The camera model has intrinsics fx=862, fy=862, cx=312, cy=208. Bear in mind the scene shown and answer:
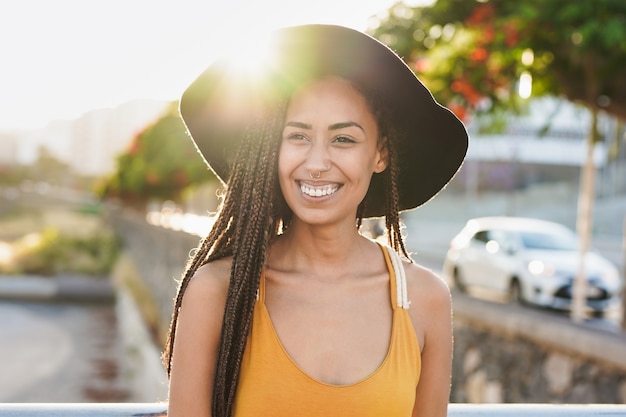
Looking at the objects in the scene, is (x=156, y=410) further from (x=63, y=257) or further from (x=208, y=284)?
(x=63, y=257)

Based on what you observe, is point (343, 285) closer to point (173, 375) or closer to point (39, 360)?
point (173, 375)

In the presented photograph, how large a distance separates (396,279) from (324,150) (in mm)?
352

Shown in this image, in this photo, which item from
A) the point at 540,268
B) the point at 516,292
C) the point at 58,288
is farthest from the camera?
the point at 58,288

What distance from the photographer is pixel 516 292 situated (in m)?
13.7

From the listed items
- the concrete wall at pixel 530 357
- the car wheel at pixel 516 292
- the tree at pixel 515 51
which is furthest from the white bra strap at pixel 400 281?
the car wheel at pixel 516 292

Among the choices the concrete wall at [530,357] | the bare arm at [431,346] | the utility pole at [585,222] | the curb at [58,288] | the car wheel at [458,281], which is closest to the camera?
the bare arm at [431,346]

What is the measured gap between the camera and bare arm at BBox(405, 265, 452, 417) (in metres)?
1.99

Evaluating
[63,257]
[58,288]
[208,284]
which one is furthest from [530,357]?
[63,257]

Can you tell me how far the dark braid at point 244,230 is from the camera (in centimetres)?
178

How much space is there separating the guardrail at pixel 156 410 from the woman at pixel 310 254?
108 mm

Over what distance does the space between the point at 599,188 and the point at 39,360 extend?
109 ft

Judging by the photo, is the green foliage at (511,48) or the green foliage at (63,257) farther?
the green foliage at (63,257)

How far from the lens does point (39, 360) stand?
23656 mm

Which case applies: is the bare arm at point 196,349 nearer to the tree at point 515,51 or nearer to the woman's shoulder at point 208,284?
the woman's shoulder at point 208,284
